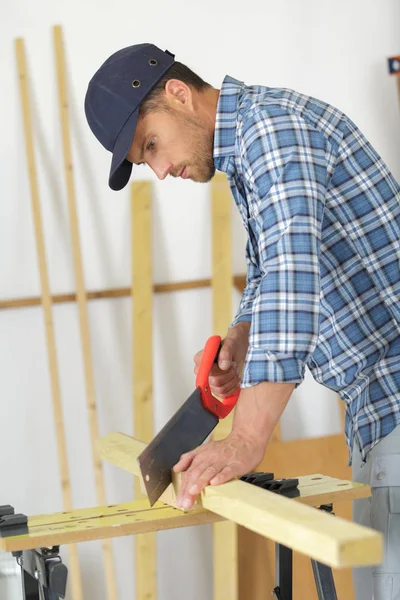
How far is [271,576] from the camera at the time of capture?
3.13 m

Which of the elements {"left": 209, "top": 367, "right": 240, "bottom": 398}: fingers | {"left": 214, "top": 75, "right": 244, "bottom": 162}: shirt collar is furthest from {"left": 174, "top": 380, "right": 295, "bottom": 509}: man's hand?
{"left": 214, "top": 75, "right": 244, "bottom": 162}: shirt collar

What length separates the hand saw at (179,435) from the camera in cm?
147

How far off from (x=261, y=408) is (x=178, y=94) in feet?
2.17

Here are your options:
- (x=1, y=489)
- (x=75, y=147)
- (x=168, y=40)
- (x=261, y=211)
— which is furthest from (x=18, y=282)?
(x=261, y=211)

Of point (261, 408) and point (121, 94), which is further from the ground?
point (121, 94)

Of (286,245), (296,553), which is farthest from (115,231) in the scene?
(286,245)

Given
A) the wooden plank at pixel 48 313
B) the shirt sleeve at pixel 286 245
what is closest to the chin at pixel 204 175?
the shirt sleeve at pixel 286 245

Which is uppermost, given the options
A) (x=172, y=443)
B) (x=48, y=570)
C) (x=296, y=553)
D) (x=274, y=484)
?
(x=172, y=443)

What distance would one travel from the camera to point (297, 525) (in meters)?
1.16

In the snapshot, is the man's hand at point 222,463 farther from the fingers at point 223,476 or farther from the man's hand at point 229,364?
the man's hand at point 229,364

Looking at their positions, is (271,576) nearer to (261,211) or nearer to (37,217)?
(37,217)

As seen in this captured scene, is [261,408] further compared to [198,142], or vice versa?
[198,142]

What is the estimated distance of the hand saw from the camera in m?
1.47

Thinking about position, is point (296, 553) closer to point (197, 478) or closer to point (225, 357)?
point (225, 357)
